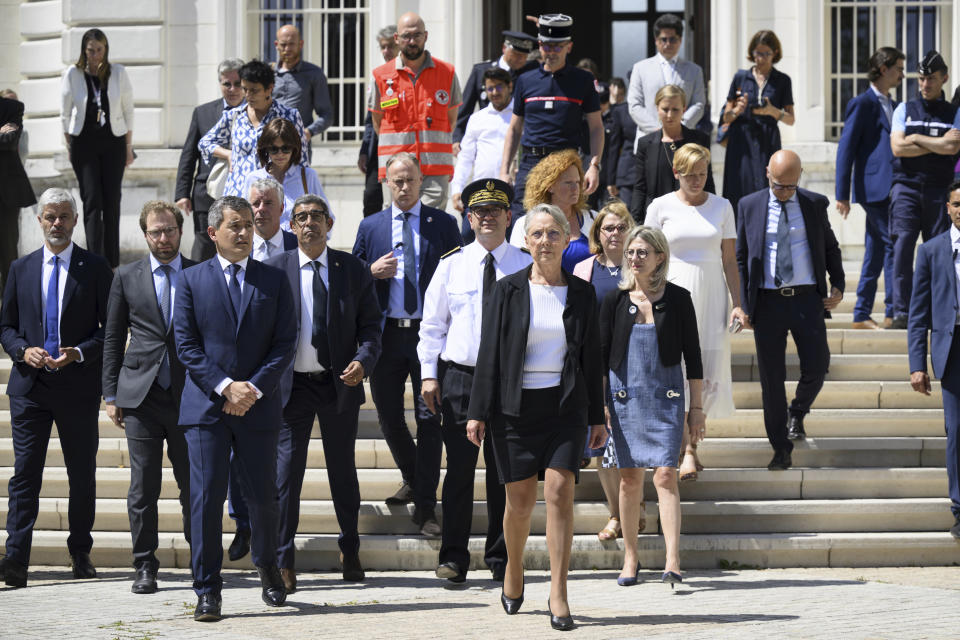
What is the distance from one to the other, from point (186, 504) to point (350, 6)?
27.0ft

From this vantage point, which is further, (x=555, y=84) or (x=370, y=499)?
(x=555, y=84)

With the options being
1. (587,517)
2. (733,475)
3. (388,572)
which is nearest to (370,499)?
(388,572)

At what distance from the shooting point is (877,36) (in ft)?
51.0

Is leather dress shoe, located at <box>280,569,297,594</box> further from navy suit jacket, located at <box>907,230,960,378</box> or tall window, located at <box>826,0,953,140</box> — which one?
tall window, located at <box>826,0,953,140</box>

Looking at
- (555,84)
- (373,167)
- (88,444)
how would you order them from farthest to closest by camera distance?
(373,167) < (555,84) < (88,444)

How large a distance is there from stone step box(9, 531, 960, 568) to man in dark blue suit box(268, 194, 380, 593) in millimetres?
424

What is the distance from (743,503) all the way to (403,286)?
2.42 m

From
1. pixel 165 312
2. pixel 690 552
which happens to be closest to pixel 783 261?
pixel 690 552

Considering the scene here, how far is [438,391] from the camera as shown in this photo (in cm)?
843

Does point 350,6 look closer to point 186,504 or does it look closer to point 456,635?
point 186,504

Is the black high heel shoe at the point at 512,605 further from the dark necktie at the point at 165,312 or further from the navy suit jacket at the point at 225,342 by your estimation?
the dark necktie at the point at 165,312

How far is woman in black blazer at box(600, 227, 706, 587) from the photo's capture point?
835cm

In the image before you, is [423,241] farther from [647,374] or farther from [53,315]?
[53,315]

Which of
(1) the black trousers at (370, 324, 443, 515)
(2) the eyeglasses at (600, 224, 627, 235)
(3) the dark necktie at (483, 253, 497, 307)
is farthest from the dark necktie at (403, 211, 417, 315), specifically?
(2) the eyeglasses at (600, 224, 627, 235)
